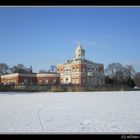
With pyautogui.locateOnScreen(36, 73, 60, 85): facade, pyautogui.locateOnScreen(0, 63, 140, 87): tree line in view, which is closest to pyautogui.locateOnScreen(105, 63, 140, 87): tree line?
pyautogui.locateOnScreen(0, 63, 140, 87): tree line

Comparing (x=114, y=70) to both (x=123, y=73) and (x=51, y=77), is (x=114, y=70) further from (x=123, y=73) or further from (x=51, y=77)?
(x=51, y=77)

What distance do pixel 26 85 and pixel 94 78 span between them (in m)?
9.06

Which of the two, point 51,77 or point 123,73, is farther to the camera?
point 51,77

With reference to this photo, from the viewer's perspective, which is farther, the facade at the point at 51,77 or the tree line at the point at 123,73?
the facade at the point at 51,77

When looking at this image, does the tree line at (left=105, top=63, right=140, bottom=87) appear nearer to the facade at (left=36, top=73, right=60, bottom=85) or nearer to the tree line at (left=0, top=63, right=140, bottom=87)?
the tree line at (left=0, top=63, right=140, bottom=87)

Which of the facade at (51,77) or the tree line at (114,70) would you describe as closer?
the tree line at (114,70)

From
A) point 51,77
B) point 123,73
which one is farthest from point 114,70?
point 51,77

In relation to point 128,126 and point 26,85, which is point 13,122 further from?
point 26,85

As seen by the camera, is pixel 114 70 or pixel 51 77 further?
pixel 51 77

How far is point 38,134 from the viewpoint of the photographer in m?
2.97

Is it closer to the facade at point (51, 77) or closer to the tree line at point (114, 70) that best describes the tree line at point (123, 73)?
the tree line at point (114, 70)

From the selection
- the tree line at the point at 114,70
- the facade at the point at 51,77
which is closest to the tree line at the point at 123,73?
the tree line at the point at 114,70

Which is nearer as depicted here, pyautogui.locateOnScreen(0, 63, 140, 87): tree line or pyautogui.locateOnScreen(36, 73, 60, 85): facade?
pyautogui.locateOnScreen(0, 63, 140, 87): tree line
